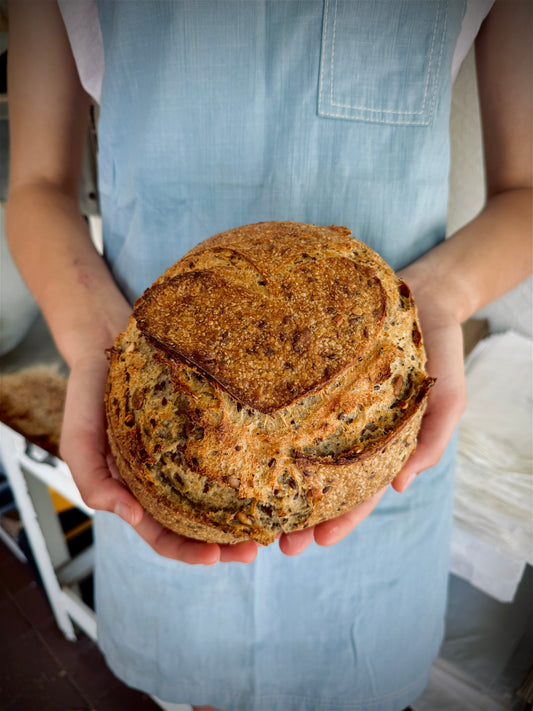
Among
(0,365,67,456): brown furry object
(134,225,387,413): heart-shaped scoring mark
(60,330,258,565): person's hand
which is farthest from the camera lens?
(0,365,67,456): brown furry object

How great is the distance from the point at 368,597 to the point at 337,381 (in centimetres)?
73

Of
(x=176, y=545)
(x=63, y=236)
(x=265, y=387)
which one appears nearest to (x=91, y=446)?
(x=176, y=545)

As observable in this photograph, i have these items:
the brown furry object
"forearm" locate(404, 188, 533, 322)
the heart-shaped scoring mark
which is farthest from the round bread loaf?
the brown furry object

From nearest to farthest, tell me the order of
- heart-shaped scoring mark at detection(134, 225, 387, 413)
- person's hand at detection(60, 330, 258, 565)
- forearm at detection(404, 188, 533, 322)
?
heart-shaped scoring mark at detection(134, 225, 387, 413) → person's hand at detection(60, 330, 258, 565) → forearm at detection(404, 188, 533, 322)

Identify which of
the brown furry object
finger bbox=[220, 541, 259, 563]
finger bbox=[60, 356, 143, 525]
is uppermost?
finger bbox=[60, 356, 143, 525]

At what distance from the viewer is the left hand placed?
0.74 meters

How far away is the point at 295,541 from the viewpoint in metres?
0.74

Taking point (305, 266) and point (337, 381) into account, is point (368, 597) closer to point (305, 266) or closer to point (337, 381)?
point (337, 381)

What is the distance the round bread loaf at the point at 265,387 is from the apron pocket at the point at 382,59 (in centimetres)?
30

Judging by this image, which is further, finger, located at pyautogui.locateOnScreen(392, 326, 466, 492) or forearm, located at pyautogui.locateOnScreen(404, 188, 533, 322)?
forearm, located at pyautogui.locateOnScreen(404, 188, 533, 322)

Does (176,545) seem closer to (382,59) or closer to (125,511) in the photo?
(125,511)

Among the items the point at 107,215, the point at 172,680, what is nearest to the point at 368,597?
the point at 172,680

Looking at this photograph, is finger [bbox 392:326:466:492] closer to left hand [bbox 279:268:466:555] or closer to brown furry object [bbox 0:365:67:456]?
left hand [bbox 279:268:466:555]

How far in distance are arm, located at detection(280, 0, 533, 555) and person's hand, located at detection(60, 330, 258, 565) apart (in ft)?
0.41
